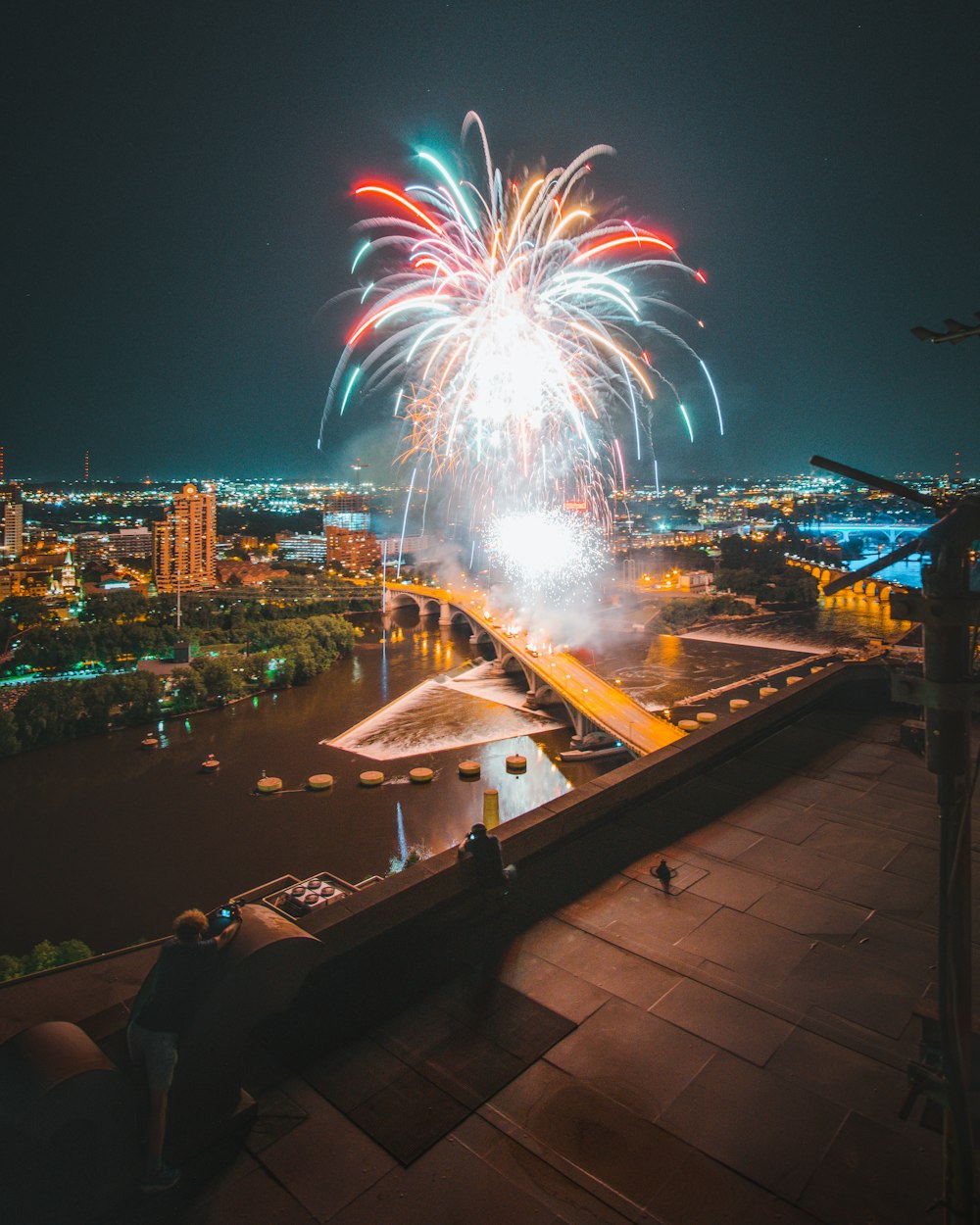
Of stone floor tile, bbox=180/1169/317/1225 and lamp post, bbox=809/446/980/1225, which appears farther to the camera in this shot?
stone floor tile, bbox=180/1169/317/1225

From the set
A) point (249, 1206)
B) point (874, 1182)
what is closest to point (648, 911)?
point (874, 1182)

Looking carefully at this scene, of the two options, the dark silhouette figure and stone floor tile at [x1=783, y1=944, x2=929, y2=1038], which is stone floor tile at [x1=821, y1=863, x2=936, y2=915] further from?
the dark silhouette figure

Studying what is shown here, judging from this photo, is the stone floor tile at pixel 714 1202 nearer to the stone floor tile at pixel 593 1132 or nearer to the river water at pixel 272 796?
the stone floor tile at pixel 593 1132

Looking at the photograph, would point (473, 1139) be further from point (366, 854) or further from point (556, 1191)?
point (366, 854)

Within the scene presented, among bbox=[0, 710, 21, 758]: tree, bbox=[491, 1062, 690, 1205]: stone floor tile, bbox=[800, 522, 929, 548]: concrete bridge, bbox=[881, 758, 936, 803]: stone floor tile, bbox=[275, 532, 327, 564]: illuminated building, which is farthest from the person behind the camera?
bbox=[275, 532, 327, 564]: illuminated building

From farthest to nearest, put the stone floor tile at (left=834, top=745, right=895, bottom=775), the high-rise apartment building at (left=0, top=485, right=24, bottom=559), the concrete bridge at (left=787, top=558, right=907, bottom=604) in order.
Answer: the high-rise apartment building at (left=0, top=485, right=24, bottom=559) → the concrete bridge at (left=787, top=558, right=907, bottom=604) → the stone floor tile at (left=834, top=745, right=895, bottom=775)

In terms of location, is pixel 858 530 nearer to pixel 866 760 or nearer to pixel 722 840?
pixel 866 760

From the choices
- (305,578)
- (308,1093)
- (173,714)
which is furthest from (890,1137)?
(305,578)

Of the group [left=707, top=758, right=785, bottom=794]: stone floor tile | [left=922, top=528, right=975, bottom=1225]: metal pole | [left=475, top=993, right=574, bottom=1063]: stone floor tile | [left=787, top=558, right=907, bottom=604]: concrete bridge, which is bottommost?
[left=475, top=993, right=574, bottom=1063]: stone floor tile

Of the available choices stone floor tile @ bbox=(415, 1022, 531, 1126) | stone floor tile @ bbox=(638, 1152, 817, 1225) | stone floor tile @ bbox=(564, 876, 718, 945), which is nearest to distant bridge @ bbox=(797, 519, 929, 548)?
stone floor tile @ bbox=(564, 876, 718, 945)
